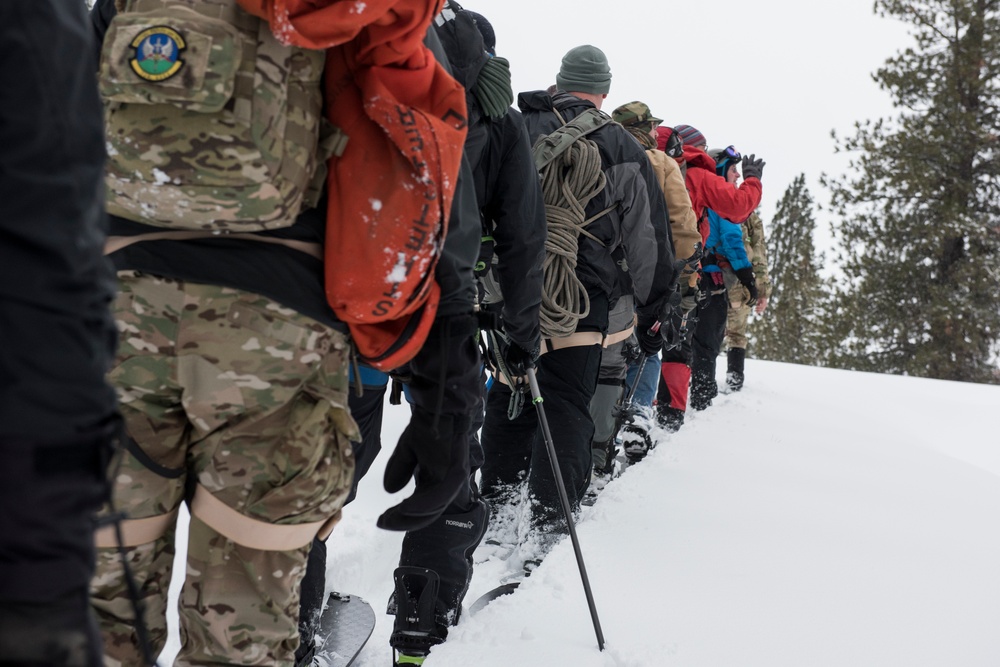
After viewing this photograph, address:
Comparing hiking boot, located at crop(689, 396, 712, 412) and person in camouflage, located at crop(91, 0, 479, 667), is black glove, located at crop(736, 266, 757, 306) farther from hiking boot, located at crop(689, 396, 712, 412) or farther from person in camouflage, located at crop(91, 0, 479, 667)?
person in camouflage, located at crop(91, 0, 479, 667)

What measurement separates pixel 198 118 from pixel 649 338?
11.2ft

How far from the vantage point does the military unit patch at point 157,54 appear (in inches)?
50.6

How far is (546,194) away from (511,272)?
1030 mm

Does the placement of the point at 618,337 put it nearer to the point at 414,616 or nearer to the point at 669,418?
the point at 414,616

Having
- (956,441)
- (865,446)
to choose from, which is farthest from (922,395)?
(865,446)

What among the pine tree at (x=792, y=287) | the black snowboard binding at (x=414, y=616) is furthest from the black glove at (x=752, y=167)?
the pine tree at (x=792, y=287)

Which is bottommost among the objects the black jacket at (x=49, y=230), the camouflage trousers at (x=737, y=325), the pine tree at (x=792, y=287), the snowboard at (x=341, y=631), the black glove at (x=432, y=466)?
the pine tree at (x=792, y=287)

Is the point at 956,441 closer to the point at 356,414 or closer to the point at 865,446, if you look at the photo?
the point at 865,446

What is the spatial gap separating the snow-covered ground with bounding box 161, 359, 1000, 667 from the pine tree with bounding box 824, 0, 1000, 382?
11557mm

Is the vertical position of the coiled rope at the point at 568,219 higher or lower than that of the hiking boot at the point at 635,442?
higher

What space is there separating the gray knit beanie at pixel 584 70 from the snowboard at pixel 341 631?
9.11 ft

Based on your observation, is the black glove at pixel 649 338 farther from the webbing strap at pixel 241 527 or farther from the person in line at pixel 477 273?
the webbing strap at pixel 241 527

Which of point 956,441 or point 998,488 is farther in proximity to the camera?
point 956,441

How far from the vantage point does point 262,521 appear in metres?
1.45
